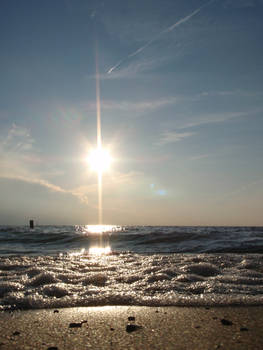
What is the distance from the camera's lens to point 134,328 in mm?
2764

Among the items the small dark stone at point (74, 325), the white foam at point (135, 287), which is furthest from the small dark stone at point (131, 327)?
the white foam at point (135, 287)

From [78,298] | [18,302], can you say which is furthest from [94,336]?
[18,302]

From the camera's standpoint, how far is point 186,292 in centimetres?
436

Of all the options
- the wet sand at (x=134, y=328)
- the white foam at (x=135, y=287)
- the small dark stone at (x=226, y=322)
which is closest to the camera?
the wet sand at (x=134, y=328)

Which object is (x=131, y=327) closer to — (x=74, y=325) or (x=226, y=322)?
(x=74, y=325)

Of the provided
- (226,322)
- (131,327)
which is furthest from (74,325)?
(226,322)

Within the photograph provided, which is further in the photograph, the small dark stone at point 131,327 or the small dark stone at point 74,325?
the small dark stone at point 74,325

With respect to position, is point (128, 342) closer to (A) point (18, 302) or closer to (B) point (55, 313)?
(B) point (55, 313)

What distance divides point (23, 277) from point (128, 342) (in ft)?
12.5

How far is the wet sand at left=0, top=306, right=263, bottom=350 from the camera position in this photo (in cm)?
239

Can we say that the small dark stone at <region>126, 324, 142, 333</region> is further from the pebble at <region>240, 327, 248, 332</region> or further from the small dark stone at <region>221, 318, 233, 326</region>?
the pebble at <region>240, 327, 248, 332</region>

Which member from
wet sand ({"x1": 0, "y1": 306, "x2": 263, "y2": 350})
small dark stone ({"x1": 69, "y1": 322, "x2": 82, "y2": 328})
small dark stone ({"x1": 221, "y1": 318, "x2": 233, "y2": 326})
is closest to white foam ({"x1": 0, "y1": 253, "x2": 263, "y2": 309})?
wet sand ({"x1": 0, "y1": 306, "x2": 263, "y2": 350})

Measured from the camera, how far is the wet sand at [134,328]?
239cm

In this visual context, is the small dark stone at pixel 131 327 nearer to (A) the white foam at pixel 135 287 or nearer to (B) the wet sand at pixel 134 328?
(B) the wet sand at pixel 134 328
